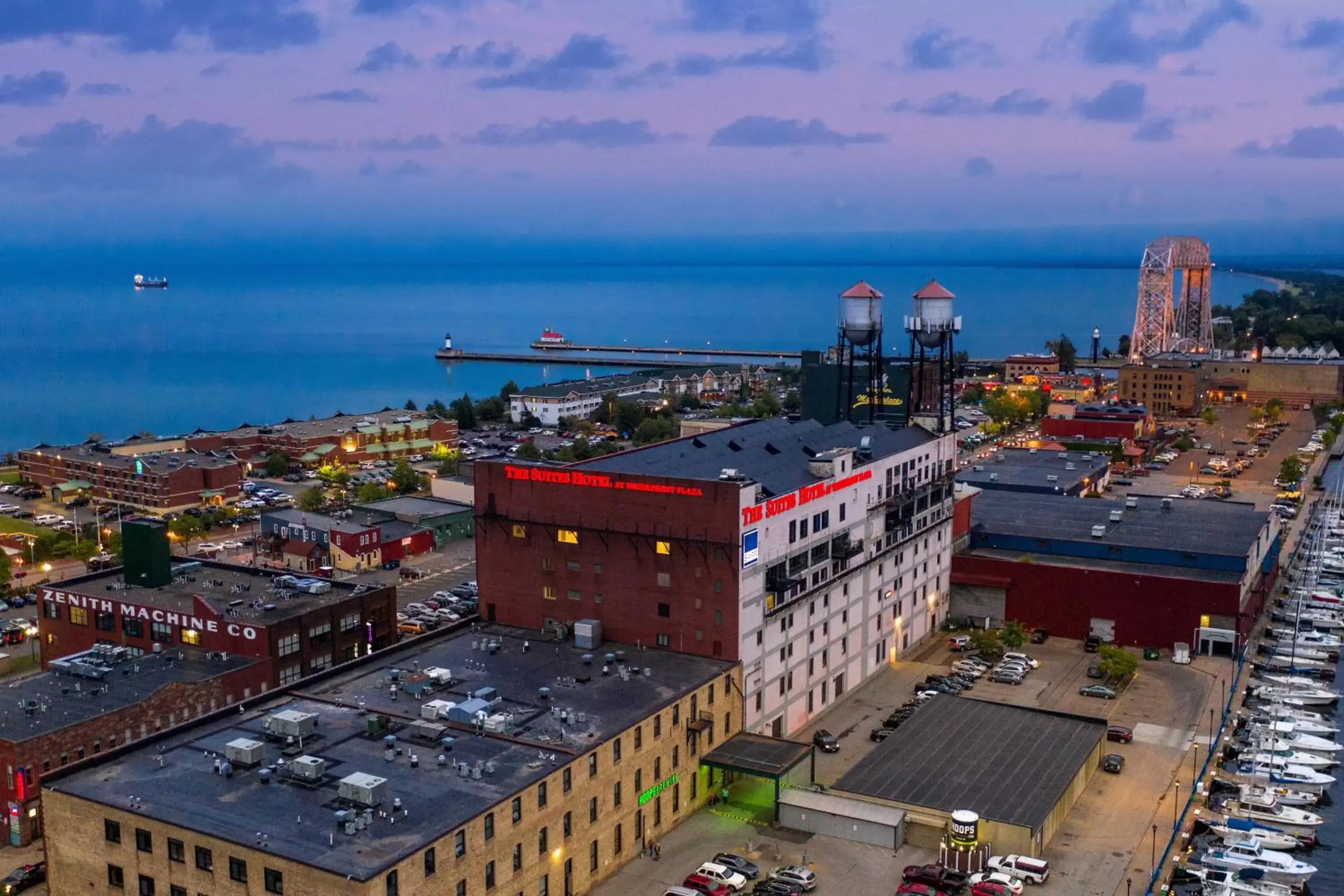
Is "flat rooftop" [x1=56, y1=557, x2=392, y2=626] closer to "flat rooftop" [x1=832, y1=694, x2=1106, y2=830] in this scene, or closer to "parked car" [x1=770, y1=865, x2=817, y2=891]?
"parked car" [x1=770, y1=865, x2=817, y2=891]

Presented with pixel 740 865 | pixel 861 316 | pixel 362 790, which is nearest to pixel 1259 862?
pixel 740 865

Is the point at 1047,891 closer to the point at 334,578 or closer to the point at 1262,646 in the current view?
the point at 1262,646

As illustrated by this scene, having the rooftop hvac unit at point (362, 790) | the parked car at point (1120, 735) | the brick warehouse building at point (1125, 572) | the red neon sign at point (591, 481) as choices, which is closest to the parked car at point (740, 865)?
the rooftop hvac unit at point (362, 790)

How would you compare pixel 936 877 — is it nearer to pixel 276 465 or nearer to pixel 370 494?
pixel 370 494

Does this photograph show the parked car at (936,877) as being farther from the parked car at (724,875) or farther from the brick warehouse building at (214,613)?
the brick warehouse building at (214,613)

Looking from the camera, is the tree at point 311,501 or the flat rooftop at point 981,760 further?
the tree at point 311,501

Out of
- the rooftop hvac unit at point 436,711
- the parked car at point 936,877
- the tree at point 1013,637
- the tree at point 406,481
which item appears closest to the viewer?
the parked car at point 936,877
